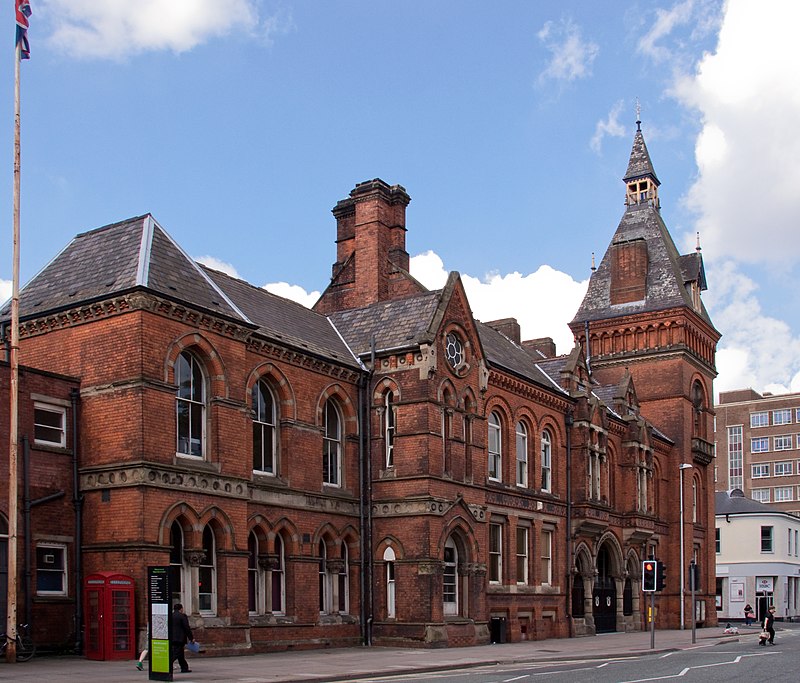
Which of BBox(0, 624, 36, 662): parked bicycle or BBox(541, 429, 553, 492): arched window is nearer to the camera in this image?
BBox(0, 624, 36, 662): parked bicycle

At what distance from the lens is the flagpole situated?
20.9 m

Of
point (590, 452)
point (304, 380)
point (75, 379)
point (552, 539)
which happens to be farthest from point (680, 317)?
point (75, 379)

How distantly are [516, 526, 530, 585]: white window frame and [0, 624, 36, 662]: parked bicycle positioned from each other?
63.6 ft

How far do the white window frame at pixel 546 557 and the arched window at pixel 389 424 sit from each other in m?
9.70

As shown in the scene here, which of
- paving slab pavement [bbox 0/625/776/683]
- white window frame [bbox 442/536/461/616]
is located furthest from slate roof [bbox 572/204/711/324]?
white window frame [bbox 442/536/461/616]

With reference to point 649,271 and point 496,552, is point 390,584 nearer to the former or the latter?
point 496,552

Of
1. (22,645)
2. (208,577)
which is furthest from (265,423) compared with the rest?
(22,645)

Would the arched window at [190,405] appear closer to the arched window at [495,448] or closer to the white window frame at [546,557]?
the arched window at [495,448]

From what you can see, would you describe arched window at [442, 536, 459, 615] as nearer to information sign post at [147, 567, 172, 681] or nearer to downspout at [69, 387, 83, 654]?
downspout at [69, 387, 83, 654]

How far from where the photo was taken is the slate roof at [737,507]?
247ft

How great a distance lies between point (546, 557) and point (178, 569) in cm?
1844

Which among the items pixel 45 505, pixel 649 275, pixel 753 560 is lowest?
pixel 753 560

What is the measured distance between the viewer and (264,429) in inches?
1128

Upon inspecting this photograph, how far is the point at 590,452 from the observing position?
42125mm
